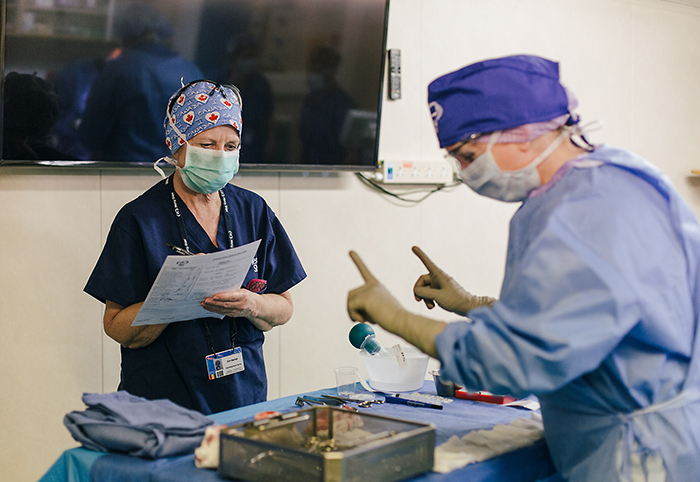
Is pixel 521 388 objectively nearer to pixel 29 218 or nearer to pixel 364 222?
pixel 29 218

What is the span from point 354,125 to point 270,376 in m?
1.19

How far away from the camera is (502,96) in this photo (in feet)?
5.44

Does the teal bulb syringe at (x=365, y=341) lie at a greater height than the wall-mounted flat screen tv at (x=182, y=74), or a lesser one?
lesser

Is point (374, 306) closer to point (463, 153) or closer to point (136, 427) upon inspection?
point (463, 153)

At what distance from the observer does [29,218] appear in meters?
2.99

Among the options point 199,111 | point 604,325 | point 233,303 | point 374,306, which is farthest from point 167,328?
point 604,325

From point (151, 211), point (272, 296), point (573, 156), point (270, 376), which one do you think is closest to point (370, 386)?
point (272, 296)

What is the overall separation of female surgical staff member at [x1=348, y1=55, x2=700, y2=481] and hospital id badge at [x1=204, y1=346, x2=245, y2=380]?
746 mm

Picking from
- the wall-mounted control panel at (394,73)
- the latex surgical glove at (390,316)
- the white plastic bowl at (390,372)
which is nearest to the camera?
the latex surgical glove at (390,316)

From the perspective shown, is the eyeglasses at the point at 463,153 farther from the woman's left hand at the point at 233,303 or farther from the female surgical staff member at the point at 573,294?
the woman's left hand at the point at 233,303

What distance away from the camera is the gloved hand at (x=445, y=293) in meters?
2.11

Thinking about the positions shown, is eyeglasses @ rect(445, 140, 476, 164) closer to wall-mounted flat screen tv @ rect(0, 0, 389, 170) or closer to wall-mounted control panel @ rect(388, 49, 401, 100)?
wall-mounted flat screen tv @ rect(0, 0, 389, 170)

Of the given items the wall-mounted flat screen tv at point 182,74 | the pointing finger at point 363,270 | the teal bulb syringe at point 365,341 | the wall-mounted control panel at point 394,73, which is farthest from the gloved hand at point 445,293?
the wall-mounted control panel at point 394,73

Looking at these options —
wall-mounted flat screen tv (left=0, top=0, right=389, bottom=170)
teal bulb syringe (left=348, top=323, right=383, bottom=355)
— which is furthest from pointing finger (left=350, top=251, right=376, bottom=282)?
wall-mounted flat screen tv (left=0, top=0, right=389, bottom=170)
